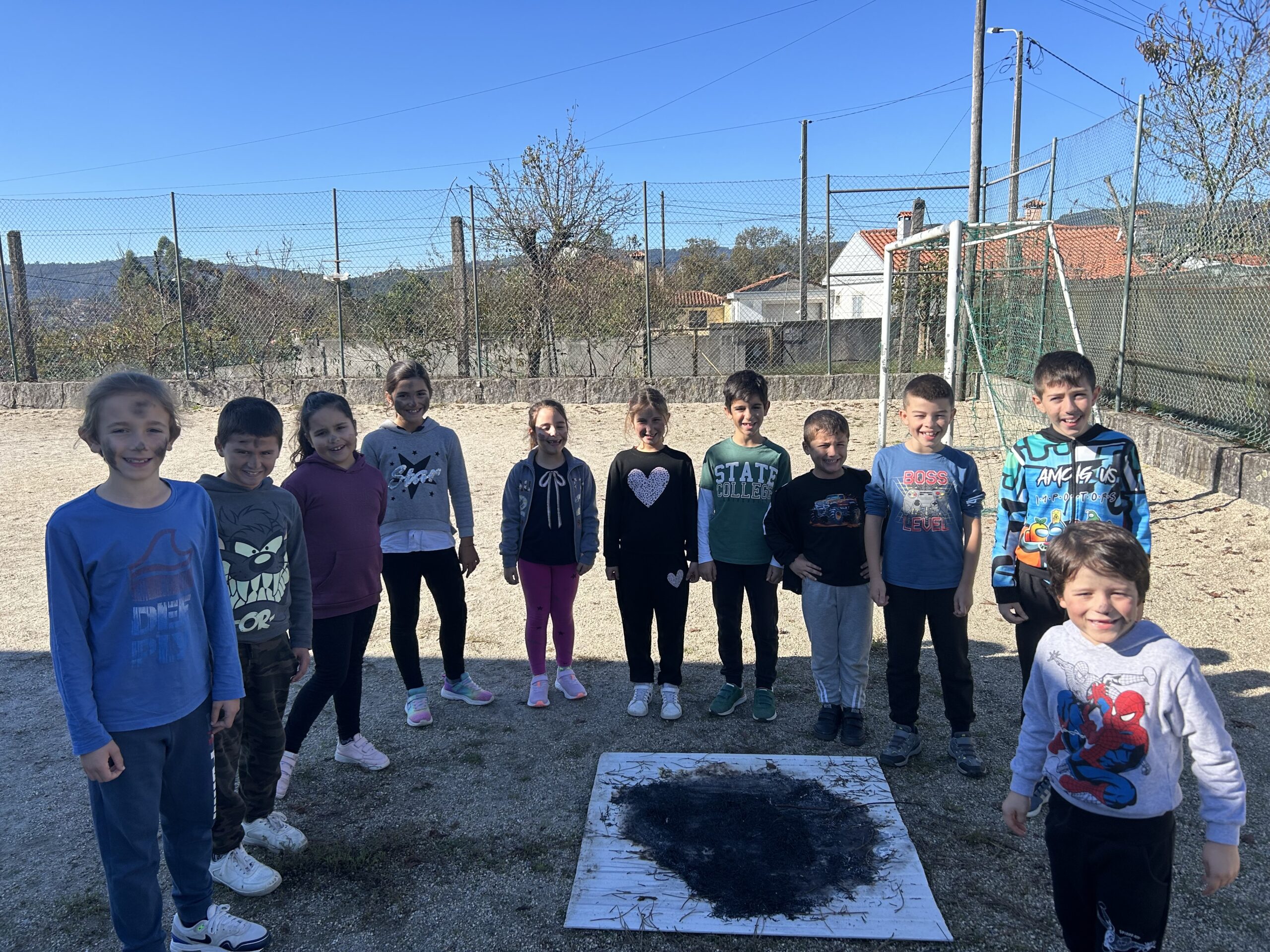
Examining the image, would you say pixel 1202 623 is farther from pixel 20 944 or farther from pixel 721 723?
pixel 20 944

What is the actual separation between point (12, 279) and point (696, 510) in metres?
14.5

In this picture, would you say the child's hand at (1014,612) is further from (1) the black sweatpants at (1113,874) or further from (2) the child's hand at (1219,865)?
(2) the child's hand at (1219,865)

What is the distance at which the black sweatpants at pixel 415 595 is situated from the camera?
3.79 meters

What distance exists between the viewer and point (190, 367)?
14.1m

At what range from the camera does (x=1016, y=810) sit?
6.56 feet

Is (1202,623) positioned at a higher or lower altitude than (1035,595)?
lower

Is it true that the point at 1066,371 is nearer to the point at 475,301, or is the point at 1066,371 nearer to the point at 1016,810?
the point at 1016,810

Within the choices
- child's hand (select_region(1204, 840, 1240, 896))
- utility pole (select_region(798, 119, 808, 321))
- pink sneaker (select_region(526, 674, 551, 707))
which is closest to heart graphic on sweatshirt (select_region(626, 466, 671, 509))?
pink sneaker (select_region(526, 674, 551, 707))

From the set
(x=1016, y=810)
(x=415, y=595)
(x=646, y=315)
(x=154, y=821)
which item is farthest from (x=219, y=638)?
(x=646, y=315)

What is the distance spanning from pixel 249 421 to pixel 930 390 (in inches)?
95.8

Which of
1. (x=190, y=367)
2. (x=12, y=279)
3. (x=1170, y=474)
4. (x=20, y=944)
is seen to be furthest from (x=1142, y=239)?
(x=12, y=279)

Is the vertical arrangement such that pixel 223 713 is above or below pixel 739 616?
above

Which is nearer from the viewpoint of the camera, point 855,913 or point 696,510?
point 855,913

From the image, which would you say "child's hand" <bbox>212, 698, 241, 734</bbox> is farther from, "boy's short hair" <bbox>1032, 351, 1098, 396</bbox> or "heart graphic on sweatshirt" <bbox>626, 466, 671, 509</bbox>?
"boy's short hair" <bbox>1032, 351, 1098, 396</bbox>
